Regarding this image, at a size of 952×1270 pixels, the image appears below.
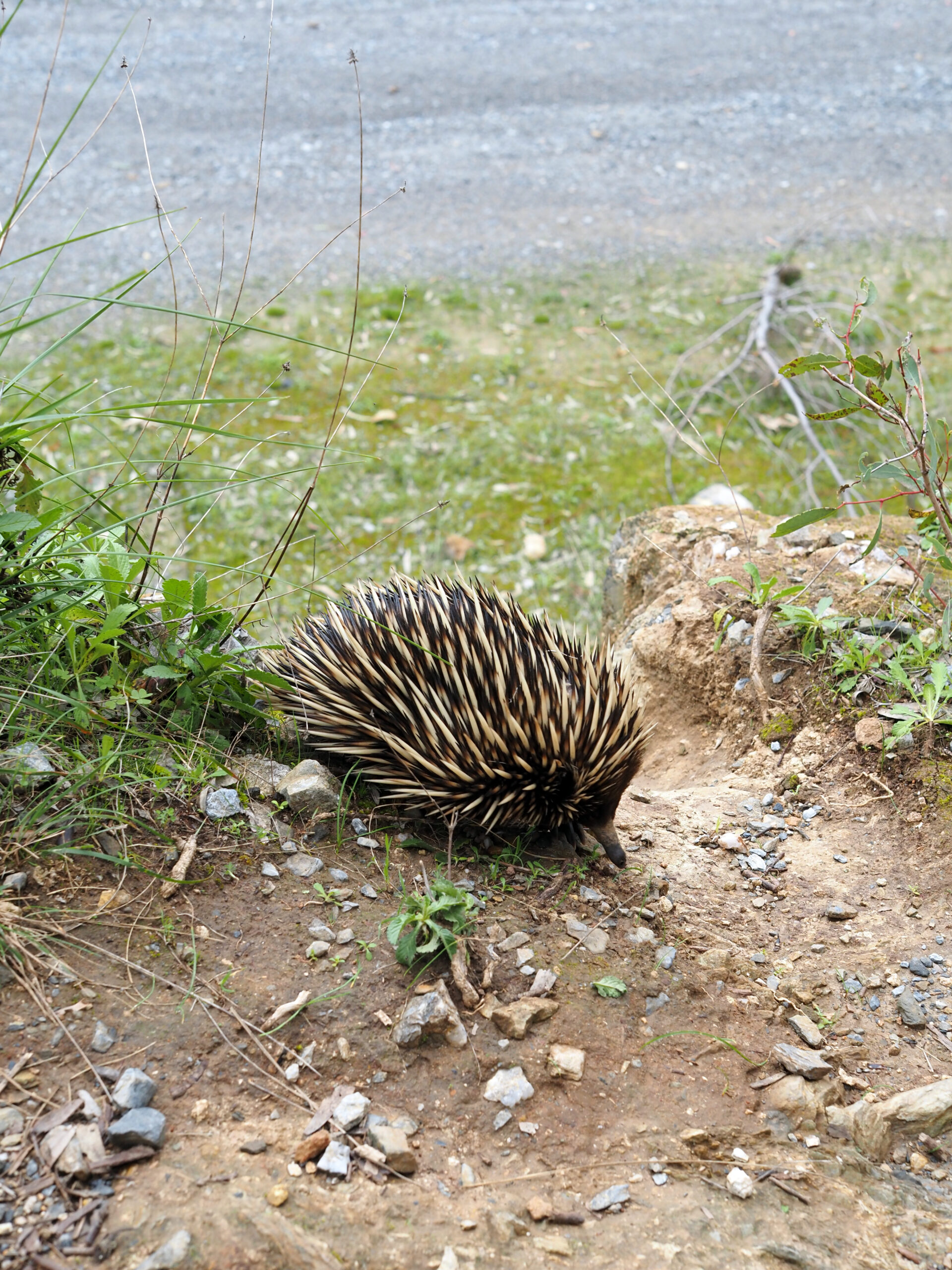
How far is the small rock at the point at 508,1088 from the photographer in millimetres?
2141

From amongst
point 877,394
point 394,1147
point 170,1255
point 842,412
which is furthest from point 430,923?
point 877,394

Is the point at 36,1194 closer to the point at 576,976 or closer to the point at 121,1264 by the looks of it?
the point at 121,1264

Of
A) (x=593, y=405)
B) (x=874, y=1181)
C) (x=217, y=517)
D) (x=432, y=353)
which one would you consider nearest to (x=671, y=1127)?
(x=874, y=1181)

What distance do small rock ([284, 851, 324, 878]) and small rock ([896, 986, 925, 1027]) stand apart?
144cm

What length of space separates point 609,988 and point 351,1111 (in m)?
0.70

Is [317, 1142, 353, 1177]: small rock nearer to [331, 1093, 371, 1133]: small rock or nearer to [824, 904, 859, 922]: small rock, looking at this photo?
[331, 1093, 371, 1133]: small rock

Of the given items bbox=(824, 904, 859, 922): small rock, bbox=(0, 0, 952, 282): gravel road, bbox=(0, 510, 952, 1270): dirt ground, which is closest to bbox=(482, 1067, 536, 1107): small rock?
bbox=(0, 510, 952, 1270): dirt ground

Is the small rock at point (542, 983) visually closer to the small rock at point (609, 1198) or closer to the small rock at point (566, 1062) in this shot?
the small rock at point (566, 1062)

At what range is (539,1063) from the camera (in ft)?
7.29

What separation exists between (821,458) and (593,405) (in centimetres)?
145

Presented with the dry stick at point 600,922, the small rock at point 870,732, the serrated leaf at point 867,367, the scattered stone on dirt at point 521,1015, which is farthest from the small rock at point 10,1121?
the small rock at point 870,732

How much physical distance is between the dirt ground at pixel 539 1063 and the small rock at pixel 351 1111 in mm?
49

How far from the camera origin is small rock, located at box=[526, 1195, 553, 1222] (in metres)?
1.90

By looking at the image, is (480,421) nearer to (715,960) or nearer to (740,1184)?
(715,960)
